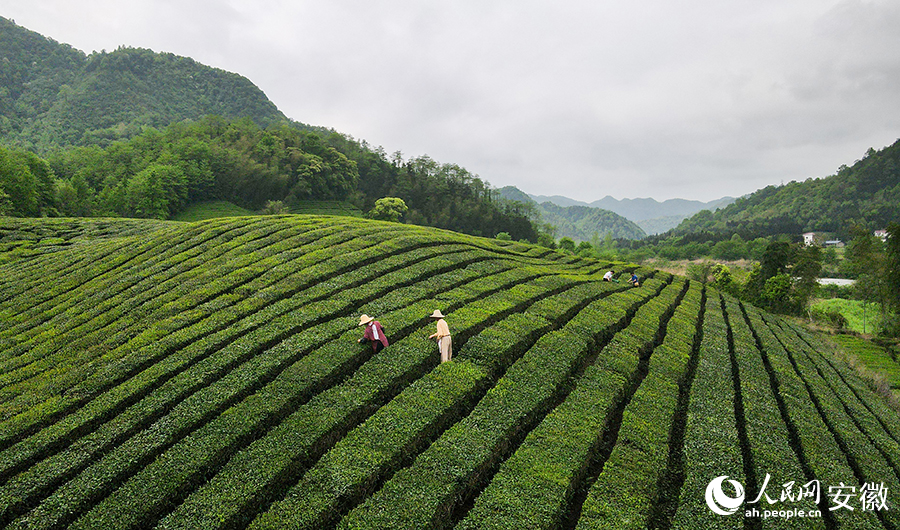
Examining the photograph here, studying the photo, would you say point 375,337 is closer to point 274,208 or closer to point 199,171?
point 274,208

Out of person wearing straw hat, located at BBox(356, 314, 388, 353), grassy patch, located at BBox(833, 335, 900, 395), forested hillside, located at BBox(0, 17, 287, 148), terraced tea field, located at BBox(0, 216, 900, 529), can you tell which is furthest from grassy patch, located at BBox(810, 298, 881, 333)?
forested hillside, located at BBox(0, 17, 287, 148)

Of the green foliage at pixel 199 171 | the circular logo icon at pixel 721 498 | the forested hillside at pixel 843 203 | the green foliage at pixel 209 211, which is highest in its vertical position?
the forested hillside at pixel 843 203

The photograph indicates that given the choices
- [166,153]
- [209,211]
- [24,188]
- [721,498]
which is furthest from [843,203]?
[24,188]

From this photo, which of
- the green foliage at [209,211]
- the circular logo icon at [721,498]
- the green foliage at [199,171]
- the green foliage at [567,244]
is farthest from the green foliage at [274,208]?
the circular logo icon at [721,498]

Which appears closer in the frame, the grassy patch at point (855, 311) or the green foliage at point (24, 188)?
the green foliage at point (24, 188)

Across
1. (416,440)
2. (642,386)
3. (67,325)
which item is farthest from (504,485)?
(67,325)

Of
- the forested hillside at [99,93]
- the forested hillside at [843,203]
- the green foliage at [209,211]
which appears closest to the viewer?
the green foliage at [209,211]

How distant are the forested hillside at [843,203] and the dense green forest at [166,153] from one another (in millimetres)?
107886

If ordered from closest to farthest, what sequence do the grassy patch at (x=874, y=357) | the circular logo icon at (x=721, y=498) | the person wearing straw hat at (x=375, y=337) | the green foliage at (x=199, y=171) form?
the circular logo icon at (x=721, y=498), the person wearing straw hat at (x=375, y=337), the grassy patch at (x=874, y=357), the green foliage at (x=199, y=171)

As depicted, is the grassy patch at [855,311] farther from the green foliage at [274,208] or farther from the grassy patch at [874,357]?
the green foliage at [274,208]

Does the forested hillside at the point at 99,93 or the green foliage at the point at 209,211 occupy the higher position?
the forested hillside at the point at 99,93

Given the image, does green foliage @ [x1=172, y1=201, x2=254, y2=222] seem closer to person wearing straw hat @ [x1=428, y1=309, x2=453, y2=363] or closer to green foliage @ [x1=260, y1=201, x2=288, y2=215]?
green foliage @ [x1=260, y1=201, x2=288, y2=215]

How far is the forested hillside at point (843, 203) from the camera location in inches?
5086

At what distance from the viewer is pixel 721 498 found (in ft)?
28.8
